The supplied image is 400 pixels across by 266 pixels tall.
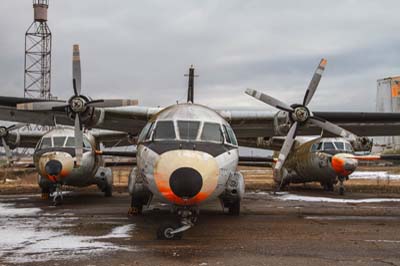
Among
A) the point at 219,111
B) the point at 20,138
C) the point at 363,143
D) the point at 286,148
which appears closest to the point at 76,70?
the point at 219,111

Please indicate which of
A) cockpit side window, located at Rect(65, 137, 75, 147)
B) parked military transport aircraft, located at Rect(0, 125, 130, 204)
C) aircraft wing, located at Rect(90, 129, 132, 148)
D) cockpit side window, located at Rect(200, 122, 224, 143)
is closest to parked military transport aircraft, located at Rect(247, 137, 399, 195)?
aircraft wing, located at Rect(90, 129, 132, 148)

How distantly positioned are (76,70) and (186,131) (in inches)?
287

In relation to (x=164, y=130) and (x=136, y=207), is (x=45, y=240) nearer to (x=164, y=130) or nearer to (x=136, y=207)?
(x=164, y=130)

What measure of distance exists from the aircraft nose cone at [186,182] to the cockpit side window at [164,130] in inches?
60.6

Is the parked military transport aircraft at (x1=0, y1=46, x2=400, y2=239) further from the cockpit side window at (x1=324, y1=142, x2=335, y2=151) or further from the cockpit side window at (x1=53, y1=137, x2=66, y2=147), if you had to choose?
the cockpit side window at (x1=324, y1=142, x2=335, y2=151)

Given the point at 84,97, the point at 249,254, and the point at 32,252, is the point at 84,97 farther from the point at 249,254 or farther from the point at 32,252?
the point at 249,254

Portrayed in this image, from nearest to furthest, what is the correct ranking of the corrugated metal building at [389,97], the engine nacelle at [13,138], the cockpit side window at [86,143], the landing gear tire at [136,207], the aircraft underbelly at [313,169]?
1. the landing gear tire at [136,207]
2. the cockpit side window at [86,143]
3. the aircraft underbelly at [313,169]
4. the engine nacelle at [13,138]
5. the corrugated metal building at [389,97]

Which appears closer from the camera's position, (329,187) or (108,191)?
(108,191)

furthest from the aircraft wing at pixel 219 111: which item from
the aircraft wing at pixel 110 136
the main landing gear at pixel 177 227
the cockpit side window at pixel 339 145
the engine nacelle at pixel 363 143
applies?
the main landing gear at pixel 177 227

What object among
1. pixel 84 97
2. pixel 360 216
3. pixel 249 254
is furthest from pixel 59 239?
pixel 360 216

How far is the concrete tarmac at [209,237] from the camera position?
6824mm

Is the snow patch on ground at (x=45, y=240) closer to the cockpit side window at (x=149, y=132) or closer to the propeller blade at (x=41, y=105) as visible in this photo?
the cockpit side window at (x=149, y=132)

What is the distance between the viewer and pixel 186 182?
7.70 m

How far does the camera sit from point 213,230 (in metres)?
9.87
